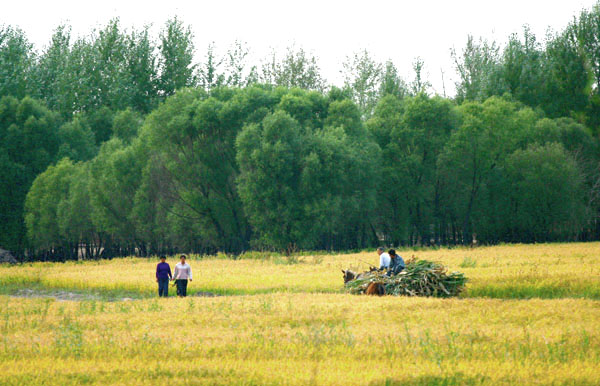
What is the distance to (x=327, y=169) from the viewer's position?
6481 cm

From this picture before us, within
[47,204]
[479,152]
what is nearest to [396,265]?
[479,152]

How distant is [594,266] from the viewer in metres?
36.0

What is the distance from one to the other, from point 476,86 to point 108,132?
→ 4953 centimetres

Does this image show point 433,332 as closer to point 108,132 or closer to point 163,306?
point 163,306

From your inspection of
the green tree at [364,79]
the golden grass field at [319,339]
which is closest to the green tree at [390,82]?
the green tree at [364,79]

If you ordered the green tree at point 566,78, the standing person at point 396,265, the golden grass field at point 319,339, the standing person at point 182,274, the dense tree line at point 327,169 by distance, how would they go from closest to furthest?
the golden grass field at point 319,339
the standing person at point 396,265
the standing person at point 182,274
the dense tree line at point 327,169
the green tree at point 566,78

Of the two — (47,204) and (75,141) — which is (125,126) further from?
(47,204)

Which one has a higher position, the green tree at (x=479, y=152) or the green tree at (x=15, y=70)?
the green tree at (x=15, y=70)

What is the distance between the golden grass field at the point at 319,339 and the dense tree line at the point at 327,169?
34.6 meters

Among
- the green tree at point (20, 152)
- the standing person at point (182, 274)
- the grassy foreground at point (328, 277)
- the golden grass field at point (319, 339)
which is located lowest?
the golden grass field at point (319, 339)

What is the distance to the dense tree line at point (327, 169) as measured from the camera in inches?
2606

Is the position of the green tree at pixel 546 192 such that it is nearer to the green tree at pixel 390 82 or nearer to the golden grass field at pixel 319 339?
the green tree at pixel 390 82

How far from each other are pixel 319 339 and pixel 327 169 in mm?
47043

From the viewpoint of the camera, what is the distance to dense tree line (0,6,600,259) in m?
66.2
